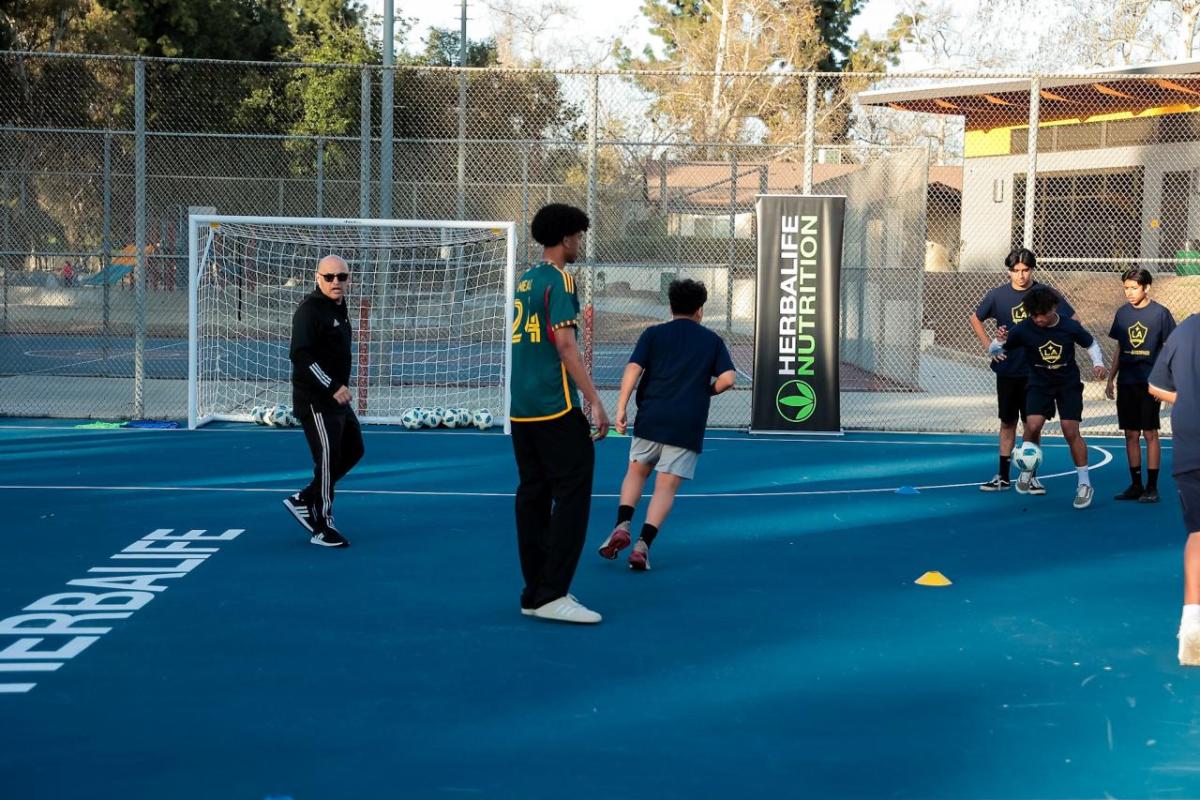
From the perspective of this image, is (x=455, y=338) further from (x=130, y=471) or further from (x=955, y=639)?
(x=955, y=639)

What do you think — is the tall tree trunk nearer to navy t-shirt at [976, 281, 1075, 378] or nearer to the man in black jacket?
navy t-shirt at [976, 281, 1075, 378]

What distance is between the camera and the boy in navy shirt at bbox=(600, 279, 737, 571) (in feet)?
26.2

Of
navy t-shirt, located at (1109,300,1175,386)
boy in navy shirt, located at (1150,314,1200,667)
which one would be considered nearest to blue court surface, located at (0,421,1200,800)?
boy in navy shirt, located at (1150,314,1200,667)

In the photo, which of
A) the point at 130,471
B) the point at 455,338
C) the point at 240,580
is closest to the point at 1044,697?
the point at 240,580

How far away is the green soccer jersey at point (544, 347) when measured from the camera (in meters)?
6.60

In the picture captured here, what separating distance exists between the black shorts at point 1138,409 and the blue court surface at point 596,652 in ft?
2.17

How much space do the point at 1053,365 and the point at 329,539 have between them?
5.52 m

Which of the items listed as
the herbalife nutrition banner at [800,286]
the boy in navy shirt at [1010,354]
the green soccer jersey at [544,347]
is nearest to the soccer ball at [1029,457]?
the boy in navy shirt at [1010,354]

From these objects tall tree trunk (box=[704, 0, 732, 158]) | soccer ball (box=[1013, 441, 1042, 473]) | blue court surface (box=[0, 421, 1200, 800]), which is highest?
tall tree trunk (box=[704, 0, 732, 158])

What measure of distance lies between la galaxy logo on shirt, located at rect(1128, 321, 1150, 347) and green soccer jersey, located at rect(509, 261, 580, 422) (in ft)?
18.4

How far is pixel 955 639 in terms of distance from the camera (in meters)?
6.60

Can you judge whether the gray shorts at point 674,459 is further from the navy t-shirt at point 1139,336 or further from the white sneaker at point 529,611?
the navy t-shirt at point 1139,336

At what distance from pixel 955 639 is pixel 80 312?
77.4 ft

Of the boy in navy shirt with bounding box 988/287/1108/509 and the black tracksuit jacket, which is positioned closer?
the black tracksuit jacket
